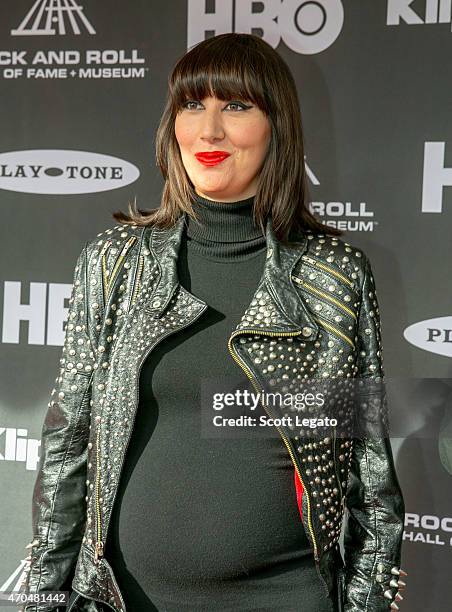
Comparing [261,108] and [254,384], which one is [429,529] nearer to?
[254,384]

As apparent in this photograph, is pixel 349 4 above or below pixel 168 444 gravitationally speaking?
above

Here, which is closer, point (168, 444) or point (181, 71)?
point (168, 444)

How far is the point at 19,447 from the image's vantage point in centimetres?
242

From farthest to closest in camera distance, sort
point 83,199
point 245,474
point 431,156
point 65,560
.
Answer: point 83,199 < point 431,156 < point 65,560 < point 245,474

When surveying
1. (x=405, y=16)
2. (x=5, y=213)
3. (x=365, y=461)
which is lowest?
(x=365, y=461)

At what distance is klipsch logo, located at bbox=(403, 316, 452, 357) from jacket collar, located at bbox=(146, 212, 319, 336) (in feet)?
2.69

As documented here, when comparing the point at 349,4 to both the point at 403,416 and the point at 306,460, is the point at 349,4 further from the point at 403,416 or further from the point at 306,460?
the point at 306,460

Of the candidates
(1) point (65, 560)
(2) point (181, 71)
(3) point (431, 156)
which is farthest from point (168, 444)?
(3) point (431, 156)

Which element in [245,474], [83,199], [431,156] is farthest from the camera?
[83,199]

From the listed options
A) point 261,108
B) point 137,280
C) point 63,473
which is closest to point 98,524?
point 63,473

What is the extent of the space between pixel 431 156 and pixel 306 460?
1.12m

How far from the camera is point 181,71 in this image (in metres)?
1.44

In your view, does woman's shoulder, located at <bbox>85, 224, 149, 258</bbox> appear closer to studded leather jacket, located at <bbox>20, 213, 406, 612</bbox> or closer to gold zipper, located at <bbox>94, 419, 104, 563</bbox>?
studded leather jacket, located at <bbox>20, 213, 406, 612</bbox>

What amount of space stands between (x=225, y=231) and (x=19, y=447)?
4.20 ft
